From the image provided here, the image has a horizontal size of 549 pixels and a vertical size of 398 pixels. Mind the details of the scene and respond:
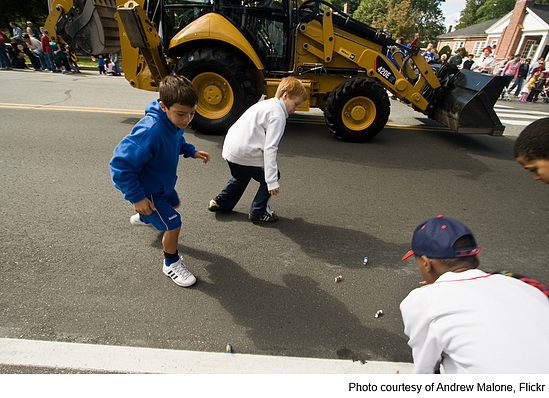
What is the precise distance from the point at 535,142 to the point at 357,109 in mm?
4775

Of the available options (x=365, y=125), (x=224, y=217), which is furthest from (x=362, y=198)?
(x=365, y=125)

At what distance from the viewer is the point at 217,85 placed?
6012mm

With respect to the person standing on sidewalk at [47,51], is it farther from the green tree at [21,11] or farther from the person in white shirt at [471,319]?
the green tree at [21,11]

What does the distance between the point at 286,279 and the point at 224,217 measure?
1.19m

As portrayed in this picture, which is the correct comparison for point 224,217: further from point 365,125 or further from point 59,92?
point 59,92

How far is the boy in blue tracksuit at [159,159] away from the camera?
207 cm

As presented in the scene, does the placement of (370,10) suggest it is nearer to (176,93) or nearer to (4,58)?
(4,58)

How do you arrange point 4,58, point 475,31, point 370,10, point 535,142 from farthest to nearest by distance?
point 370,10 < point 475,31 < point 4,58 < point 535,142

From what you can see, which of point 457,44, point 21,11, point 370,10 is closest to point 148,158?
point 21,11

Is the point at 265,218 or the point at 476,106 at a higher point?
the point at 476,106

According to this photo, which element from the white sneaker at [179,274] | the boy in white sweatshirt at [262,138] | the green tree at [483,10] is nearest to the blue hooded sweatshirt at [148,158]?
the white sneaker at [179,274]

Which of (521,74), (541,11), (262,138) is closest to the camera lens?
(262,138)

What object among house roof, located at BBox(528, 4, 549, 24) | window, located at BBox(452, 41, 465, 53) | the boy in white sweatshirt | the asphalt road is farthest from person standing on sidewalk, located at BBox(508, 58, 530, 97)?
window, located at BBox(452, 41, 465, 53)

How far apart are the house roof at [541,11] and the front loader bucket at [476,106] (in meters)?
33.5
